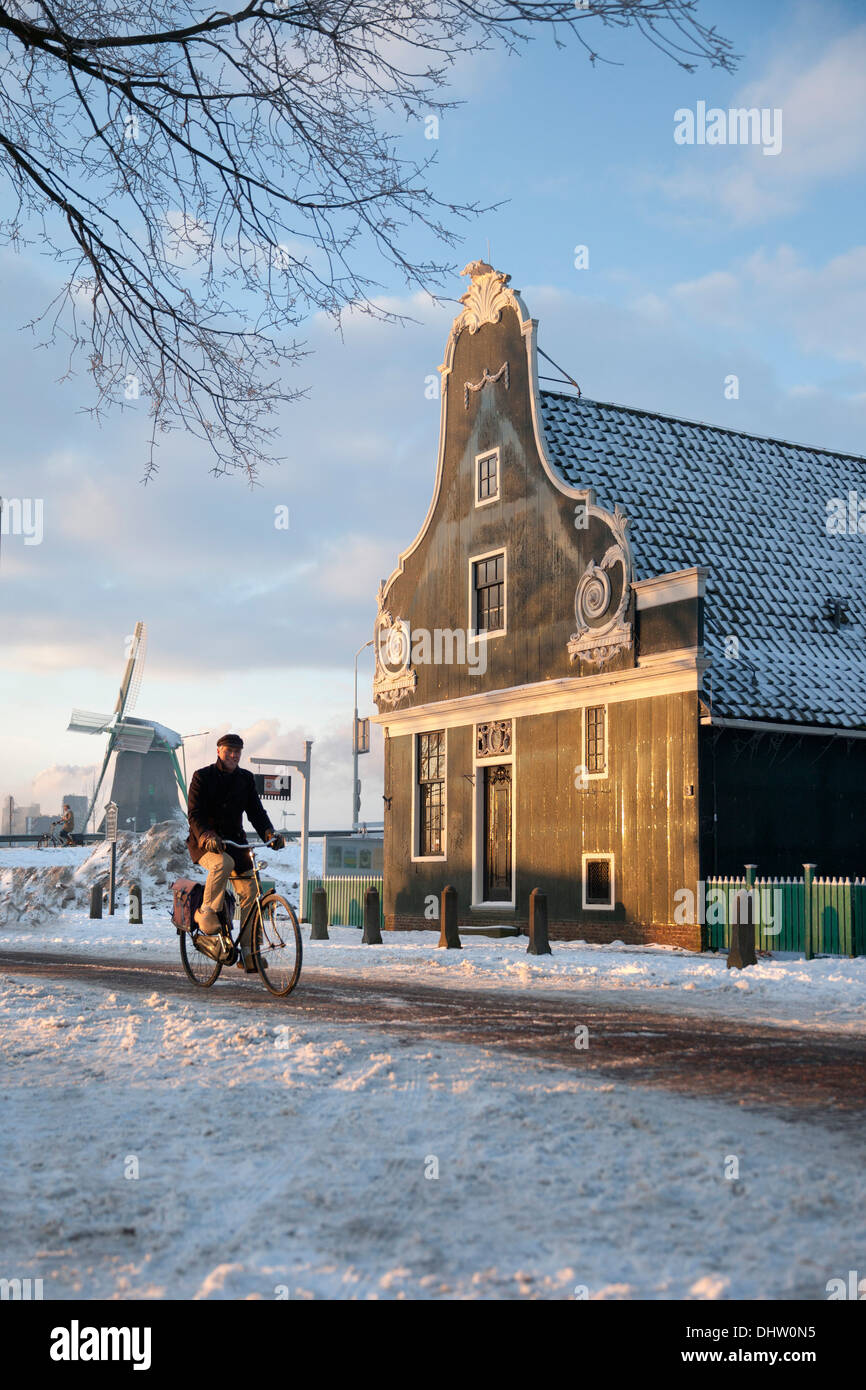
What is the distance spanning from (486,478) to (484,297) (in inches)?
146

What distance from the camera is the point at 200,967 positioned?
11.8 meters

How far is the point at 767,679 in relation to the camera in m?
20.5

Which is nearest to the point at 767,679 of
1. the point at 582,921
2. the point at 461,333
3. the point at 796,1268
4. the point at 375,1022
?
the point at 582,921

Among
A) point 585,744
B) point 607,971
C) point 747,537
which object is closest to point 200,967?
point 607,971

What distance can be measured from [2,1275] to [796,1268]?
2.39 metres

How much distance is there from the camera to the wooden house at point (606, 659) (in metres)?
19.9

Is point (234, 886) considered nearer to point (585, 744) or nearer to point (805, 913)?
point (805, 913)

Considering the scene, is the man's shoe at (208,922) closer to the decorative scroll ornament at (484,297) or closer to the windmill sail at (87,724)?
the decorative scroll ornament at (484,297)

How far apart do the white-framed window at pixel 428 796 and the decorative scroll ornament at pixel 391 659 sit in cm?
124

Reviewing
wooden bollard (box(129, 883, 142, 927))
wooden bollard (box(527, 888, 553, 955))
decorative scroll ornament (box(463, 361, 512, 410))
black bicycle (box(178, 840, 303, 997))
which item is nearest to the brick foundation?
wooden bollard (box(527, 888, 553, 955))

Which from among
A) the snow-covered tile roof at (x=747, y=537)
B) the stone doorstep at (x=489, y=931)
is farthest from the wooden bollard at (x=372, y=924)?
the snow-covered tile roof at (x=747, y=537)

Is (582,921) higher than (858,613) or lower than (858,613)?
lower

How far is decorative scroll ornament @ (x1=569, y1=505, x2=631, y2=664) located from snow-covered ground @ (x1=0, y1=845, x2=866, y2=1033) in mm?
4962

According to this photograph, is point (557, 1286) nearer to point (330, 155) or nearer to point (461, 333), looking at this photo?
point (330, 155)
